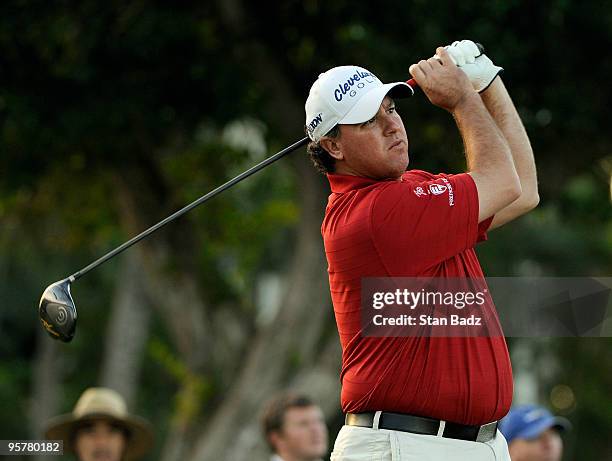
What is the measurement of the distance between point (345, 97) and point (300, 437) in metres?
3.07

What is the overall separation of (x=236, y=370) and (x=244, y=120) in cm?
249

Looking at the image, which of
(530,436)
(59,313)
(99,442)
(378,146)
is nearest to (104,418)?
(99,442)

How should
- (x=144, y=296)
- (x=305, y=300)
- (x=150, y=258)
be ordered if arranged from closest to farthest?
(x=305, y=300)
(x=150, y=258)
(x=144, y=296)

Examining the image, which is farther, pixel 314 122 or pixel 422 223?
pixel 314 122

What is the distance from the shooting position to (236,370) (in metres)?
13.6

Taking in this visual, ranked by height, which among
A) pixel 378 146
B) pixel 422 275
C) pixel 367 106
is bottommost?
pixel 422 275

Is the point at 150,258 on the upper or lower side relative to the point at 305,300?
upper

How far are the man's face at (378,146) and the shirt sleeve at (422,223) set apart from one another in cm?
18

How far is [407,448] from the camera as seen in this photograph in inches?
177

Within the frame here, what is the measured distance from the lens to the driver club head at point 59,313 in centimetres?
508

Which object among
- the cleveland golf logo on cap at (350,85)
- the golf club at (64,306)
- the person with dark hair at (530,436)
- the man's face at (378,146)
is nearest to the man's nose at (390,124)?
the man's face at (378,146)

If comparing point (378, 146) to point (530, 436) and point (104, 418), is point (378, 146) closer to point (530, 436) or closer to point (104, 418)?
point (530, 436)

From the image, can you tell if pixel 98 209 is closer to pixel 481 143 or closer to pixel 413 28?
pixel 413 28

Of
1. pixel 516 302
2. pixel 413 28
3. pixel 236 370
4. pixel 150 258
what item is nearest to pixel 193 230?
pixel 150 258
